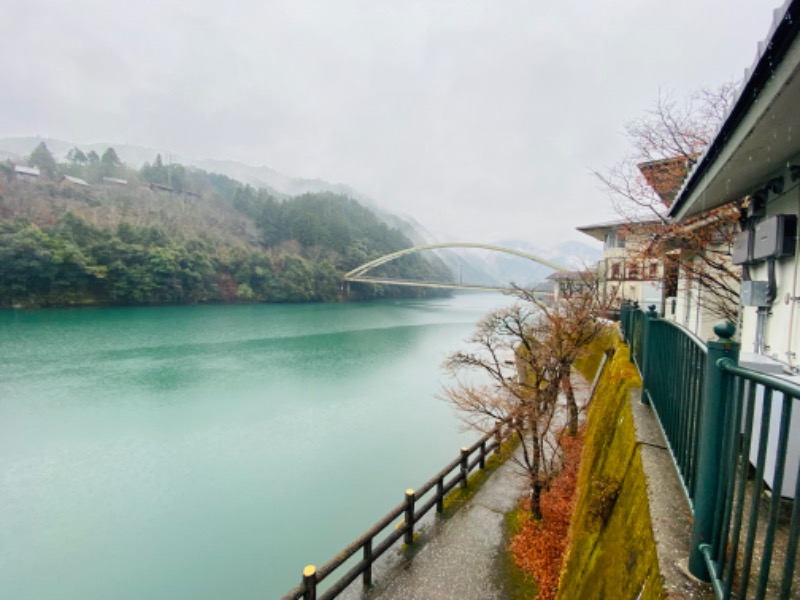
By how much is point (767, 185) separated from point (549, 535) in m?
5.06

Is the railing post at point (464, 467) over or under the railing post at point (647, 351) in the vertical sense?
under

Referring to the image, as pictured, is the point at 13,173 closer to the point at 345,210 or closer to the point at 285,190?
the point at 345,210

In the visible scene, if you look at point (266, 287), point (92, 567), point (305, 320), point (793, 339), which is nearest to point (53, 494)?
point (92, 567)

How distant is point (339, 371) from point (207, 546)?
32.3ft

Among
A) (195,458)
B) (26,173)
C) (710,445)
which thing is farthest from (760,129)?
(26,173)

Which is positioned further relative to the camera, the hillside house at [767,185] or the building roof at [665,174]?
the building roof at [665,174]

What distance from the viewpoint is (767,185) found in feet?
9.41

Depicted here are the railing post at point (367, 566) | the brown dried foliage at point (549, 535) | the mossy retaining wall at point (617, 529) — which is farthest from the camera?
the brown dried foliage at point (549, 535)

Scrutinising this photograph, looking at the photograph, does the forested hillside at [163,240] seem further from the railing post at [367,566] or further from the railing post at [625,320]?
the railing post at [625,320]

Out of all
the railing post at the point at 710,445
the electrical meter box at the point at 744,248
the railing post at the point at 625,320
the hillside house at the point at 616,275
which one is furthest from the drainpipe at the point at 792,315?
the hillside house at the point at 616,275

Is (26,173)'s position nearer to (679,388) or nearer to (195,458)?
(195,458)

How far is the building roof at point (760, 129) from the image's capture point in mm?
1168

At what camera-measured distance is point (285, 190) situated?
5197 inches

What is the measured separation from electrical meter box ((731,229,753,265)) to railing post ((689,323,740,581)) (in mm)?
3126
